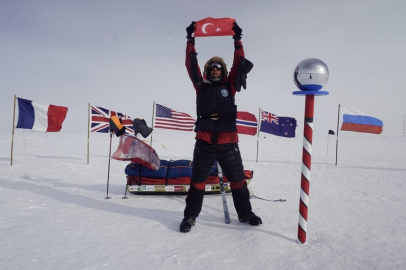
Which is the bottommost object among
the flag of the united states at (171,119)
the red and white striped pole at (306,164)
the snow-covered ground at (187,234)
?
the snow-covered ground at (187,234)

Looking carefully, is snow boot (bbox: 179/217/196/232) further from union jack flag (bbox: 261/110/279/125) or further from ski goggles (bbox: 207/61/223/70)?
union jack flag (bbox: 261/110/279/125)

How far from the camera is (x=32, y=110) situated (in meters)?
9.45

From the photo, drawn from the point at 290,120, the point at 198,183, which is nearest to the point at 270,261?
the point at 198,183

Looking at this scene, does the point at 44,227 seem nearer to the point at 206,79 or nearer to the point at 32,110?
the point at 206,79

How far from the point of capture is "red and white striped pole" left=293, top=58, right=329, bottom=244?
259 centimetres

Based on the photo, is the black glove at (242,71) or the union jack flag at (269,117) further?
the union jack flag at (269,117)

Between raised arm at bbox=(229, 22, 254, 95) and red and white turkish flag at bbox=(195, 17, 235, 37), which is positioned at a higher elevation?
red and white turkish flag at bbox=(195, 17, 235, 37)

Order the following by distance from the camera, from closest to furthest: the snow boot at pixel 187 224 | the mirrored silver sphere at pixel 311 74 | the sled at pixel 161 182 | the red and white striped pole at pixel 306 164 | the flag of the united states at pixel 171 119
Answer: the mirrored silver sphere at pixel 311 74, the red and white striped pole at pixel 306 164, the snow boot at pixel 187 224, the sled at pixel 161 182, the flag of the united states at pixel 171 119

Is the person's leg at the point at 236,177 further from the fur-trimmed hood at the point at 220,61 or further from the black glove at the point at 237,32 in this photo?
the black glove at the point at 237,32

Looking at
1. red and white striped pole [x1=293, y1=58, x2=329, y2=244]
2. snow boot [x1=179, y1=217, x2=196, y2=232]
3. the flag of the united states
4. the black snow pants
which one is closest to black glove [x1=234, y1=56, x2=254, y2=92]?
red and white striped pole [x1=293, y1=58, x2=329, y2=244]

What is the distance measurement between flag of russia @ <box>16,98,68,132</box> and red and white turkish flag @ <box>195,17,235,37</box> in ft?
29.2

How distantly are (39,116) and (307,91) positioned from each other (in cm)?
1038

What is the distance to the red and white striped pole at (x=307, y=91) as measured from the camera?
8.50ft

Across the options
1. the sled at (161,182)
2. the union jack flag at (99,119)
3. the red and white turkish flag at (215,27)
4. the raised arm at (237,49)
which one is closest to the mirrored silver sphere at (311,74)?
the raised arm at (237,49)
